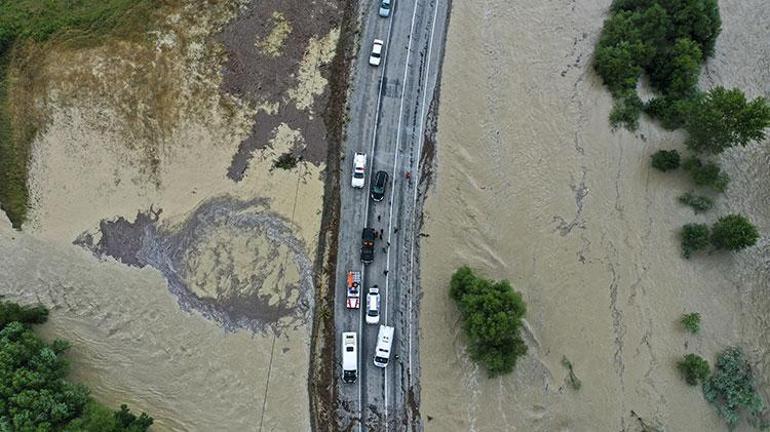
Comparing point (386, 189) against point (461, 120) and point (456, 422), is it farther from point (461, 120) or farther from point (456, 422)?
point (456, 422)

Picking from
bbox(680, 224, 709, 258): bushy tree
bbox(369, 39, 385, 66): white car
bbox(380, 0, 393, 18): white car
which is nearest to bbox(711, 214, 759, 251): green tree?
bbox(680, 224, 709, 258): bushy tree

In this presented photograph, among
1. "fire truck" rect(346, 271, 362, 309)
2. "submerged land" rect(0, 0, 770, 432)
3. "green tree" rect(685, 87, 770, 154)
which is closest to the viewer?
"submerged land" rect(0, 0, 770, 432)

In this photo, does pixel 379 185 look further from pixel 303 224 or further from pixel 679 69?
pixel 679 69

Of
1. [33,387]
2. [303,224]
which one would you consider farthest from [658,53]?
[33,387]

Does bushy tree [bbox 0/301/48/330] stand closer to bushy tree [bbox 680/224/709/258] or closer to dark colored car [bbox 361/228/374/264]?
dark colored car [bbox 361/228/374/264]

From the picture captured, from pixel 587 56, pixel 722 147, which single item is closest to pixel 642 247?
pixel 722 147

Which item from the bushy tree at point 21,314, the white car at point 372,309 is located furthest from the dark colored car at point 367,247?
the bushy tree at point 21,314

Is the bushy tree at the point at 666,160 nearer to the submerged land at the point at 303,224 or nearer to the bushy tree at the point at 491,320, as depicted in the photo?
the submerged land at the point at 303,224

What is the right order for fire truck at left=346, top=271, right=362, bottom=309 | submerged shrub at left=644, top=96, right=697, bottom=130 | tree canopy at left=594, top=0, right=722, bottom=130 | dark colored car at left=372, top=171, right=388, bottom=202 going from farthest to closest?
1. tree canopy at left=594, top=0, right=722, bottom=130
2. submerged shrub at left=644, top=96, right=697, bottom=130
3. dark colored car at left=372, top=171, right=388, bottom=202
4. fire truck at left=346, top=271, right=362, bottom=309
